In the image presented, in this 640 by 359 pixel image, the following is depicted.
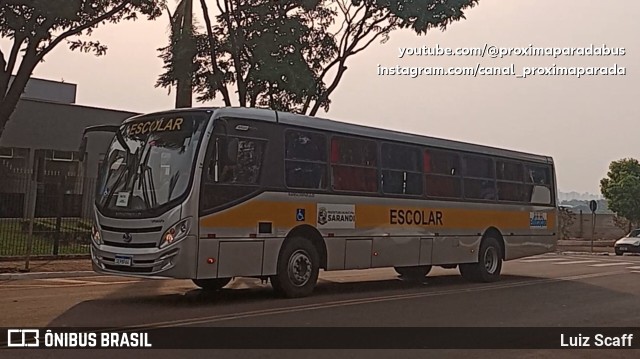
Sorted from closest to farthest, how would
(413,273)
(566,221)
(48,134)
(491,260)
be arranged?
(491,260)
(413,273)
(48,134)
(566,221)

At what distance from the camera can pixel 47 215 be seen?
22.1 metres

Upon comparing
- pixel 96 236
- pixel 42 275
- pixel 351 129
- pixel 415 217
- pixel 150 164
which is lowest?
pixel 42 275

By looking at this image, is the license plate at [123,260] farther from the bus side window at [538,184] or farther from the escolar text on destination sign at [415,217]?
the bus side window at [538,184]

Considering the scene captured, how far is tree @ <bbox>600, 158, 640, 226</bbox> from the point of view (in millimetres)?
56219

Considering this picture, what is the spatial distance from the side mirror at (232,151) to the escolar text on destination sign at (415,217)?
409 centimetres

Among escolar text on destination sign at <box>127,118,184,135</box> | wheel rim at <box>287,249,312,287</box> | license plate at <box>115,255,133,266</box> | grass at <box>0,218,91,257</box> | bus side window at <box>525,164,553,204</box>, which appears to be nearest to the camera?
license plate at <box>115,255,133,266</box>

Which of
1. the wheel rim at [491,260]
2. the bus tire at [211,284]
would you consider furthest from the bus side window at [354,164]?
the wheel rim at [491,260]

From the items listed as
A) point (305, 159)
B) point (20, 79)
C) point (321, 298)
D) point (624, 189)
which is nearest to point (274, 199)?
point (305, 159)

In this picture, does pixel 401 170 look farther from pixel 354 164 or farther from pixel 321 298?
pixel 321 298

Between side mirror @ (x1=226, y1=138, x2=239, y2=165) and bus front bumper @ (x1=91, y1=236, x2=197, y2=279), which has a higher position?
side mirror @ (x1=226, y1=138, x2=239, y2=165)

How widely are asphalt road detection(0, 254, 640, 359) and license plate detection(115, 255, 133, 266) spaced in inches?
24.8

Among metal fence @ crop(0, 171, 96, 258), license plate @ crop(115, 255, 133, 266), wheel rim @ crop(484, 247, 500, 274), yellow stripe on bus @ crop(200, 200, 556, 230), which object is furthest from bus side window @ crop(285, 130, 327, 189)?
metal fence @ crop(0, 171, 96, 258)

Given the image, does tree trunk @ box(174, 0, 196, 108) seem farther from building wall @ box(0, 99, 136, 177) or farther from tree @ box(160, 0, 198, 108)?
building wall @ box(0, 99, 136, 177)

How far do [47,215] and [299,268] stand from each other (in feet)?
36.6
